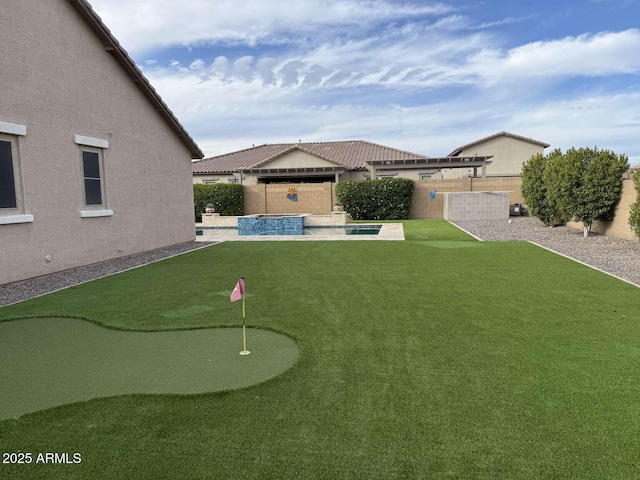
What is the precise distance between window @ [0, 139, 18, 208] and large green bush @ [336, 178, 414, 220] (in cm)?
1793

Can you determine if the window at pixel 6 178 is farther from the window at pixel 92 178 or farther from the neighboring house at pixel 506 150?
the neighboring house at pixel 506 150

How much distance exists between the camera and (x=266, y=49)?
66.4 ft

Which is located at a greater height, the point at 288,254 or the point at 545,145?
the point at 545,145

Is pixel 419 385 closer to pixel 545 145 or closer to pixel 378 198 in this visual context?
pixel 378 198

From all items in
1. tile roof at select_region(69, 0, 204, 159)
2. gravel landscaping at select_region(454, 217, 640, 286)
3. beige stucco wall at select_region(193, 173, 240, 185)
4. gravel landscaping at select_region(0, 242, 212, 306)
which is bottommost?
gravel landscaping at select_region(0, 242, 212, 306)

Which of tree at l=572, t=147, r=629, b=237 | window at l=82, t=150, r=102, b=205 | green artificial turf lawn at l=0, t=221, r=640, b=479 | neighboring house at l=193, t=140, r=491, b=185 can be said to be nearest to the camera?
green artificial turf lawn at l=0, t=221, r=640, b=479

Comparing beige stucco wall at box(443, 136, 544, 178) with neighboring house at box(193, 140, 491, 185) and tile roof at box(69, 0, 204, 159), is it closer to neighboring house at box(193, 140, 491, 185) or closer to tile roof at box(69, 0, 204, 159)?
neighboring house at box(193, 140, 491, 185)

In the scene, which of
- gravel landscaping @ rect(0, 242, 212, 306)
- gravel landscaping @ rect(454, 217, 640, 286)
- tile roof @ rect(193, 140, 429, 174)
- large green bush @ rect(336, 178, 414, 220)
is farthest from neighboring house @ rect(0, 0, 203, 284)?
tile roof @ rect(193, 140, 429, 174)

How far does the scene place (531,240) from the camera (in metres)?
14.0

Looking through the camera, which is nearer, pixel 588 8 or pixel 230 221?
pixel 588 8

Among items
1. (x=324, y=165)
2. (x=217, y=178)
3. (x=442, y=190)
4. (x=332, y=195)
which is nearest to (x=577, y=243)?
(x=442, y=190)

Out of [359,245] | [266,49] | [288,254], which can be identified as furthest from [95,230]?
[266,49]

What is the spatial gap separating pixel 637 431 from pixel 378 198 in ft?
70.0

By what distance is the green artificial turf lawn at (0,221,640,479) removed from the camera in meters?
2.74
